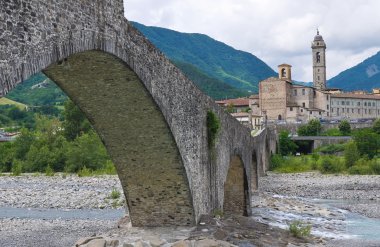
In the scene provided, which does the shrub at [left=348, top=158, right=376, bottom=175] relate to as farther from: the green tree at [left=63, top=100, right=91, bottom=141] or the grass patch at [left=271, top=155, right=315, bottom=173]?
the green tree at [left=63, top=100, right=91, bottom=141]

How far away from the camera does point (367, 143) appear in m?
52.1

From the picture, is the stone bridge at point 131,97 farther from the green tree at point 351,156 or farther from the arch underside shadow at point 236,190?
the green tree at point 351,156

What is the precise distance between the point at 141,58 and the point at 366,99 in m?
84.4

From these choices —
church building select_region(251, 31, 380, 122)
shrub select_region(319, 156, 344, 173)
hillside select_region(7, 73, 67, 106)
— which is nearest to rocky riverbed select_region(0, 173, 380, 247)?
shrub select_region(319, 156, 344, 173)

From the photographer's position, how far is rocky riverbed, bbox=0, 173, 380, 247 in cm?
1513

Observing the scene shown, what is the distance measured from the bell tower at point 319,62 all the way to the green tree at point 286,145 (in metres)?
46.5

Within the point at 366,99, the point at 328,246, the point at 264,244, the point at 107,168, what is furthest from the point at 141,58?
the point at 366,99

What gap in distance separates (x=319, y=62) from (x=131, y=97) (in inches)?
3942

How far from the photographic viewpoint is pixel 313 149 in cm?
6212

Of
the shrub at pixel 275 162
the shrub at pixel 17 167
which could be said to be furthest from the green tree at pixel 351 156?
the shrub at pixel 17 167

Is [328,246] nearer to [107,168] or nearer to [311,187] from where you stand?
[311,187]

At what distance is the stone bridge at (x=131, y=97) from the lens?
7.31 m

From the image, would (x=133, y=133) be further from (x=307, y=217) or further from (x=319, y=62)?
(x=319, y=62)

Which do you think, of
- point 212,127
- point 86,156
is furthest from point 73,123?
point 212,127
